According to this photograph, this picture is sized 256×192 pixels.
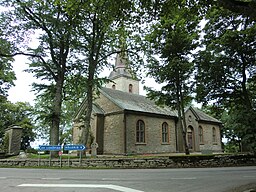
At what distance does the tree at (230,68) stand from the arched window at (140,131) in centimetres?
924

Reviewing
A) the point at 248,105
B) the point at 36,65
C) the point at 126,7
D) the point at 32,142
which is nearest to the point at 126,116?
the point at 36,65

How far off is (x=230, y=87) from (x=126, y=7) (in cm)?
1238

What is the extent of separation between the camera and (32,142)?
45.5 meters

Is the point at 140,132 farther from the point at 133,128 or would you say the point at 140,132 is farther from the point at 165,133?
the point at 165,133

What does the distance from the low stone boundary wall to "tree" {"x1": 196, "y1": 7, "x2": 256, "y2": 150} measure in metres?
1.81

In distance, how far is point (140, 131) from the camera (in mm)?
25047

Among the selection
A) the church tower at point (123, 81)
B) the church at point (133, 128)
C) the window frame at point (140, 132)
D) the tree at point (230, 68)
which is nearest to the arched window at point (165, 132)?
the church at point (133, 128)

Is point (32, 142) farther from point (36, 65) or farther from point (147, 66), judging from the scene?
point (147, 66)

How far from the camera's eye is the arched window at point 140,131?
80.7ft

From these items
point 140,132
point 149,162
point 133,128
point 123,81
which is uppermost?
point 123,81

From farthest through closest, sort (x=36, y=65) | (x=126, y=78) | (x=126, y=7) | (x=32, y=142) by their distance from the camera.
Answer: (x=126, y=78) < (x=32, y=142) < (x=36, y=65) < (x=126, y=7)

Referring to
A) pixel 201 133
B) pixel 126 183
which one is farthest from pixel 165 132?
pixel 126 183

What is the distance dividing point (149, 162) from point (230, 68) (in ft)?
32.6

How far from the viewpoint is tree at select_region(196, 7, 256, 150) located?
15539 mm
